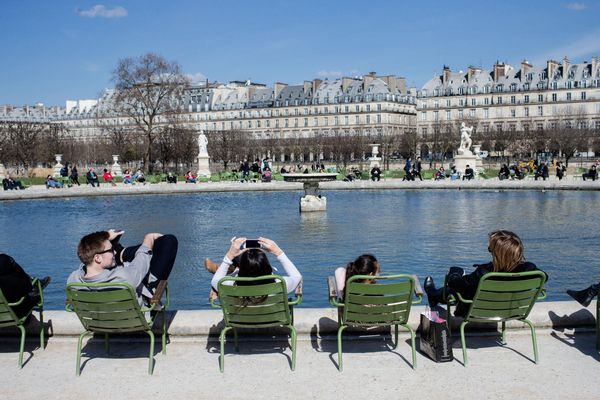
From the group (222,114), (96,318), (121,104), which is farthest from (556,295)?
(222,114)

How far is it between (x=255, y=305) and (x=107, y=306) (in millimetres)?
1045

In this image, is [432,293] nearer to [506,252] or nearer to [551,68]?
[506,252]

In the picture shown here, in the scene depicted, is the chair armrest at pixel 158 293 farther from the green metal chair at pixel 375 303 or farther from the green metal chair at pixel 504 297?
the green metal chair at pixel 504 297

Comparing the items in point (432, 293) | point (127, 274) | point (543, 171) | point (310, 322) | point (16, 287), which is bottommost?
point (310, 322)

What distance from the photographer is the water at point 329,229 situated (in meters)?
10.3

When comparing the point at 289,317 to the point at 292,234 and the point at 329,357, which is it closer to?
the point at 329,357

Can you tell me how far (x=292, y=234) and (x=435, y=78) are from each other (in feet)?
271

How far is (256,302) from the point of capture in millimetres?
4855

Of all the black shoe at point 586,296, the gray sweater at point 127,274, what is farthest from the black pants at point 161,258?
the black shoe at point 586,296

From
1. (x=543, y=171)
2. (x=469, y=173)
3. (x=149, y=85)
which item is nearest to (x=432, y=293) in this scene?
(x=469, y=173)

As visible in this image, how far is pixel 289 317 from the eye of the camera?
16.3 ft

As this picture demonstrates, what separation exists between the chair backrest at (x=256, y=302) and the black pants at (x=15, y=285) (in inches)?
62.9

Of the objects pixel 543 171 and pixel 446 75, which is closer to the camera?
pixel 543 171

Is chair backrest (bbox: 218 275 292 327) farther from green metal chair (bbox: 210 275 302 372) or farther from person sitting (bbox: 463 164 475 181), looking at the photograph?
person sitting (bbox: 463 164 475 181)
